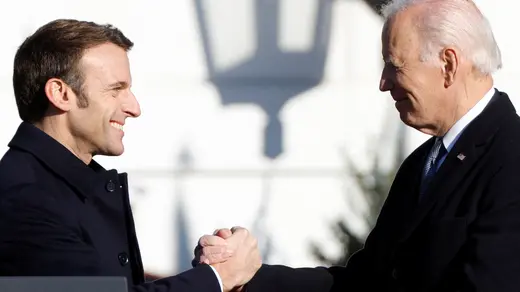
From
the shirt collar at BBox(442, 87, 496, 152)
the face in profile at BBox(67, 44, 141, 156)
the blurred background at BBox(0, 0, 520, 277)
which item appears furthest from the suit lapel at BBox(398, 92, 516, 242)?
the blurred background at BBox(0, 0, 520, 277)

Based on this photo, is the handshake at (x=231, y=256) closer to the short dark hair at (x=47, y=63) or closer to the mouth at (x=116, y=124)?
the mouth at (x=116, y=124)

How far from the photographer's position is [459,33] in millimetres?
3553

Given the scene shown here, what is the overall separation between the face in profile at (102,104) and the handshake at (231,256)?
0.48 meters

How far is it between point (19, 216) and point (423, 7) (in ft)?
4.20

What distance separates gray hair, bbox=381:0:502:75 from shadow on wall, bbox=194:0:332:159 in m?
2.55

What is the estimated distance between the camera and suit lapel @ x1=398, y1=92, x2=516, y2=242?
350cm

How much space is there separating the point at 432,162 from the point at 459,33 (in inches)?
15.4

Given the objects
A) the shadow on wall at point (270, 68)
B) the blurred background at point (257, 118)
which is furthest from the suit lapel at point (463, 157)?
the shadow on wall at point (270, 68)

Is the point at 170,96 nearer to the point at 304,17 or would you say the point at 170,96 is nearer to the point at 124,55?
the point at 304,17

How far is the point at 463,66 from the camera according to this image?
3.54 m

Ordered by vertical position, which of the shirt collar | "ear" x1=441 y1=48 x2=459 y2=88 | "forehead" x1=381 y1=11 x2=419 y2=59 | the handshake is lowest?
the handshake

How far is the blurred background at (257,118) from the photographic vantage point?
6.05 metres

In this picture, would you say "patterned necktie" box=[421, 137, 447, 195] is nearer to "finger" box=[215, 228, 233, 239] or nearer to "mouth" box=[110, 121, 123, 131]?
"finger" box=[215, 228, 233, 239]

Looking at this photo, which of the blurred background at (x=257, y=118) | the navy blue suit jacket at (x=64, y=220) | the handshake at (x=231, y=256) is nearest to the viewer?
the navy blue suit jacket at (x=64, y=220)
